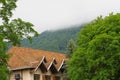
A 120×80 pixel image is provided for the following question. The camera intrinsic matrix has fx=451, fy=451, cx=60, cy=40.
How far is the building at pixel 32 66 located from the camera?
70.2 metres

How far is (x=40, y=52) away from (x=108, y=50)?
24923mm

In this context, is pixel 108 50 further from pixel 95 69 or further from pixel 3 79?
pixel 3 79

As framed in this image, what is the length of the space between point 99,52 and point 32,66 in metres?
15.5

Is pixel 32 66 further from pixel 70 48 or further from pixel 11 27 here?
pixel 11 27

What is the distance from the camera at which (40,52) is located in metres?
79.8

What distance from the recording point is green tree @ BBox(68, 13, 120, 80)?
56.2 metres

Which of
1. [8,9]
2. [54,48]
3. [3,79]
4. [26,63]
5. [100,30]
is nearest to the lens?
[3,79]

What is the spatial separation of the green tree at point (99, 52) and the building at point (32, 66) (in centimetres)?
1010

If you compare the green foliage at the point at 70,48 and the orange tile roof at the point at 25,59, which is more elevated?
the green foliage at the point at 70,48

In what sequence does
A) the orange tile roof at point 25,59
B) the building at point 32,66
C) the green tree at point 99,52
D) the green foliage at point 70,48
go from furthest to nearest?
1. the green foliage at point 70,48
2. the orange tile roof at point 25,59
3. the building at point 32,66
4. the green tree at point 99,52

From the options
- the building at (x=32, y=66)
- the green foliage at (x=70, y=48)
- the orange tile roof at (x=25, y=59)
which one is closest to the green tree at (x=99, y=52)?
the building at (x=32, y=66)

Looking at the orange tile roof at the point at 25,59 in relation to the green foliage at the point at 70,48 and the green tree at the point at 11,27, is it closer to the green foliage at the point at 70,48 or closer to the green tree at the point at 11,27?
the green foliage at the point at 70,48

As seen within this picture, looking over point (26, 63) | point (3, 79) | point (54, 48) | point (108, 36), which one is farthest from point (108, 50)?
point (54, 48)

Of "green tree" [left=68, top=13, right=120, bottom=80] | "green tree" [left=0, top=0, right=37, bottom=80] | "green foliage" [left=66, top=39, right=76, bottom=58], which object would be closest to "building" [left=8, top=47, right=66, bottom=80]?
"green foliage" [left=66, top=39, right=76, bottom=58]
